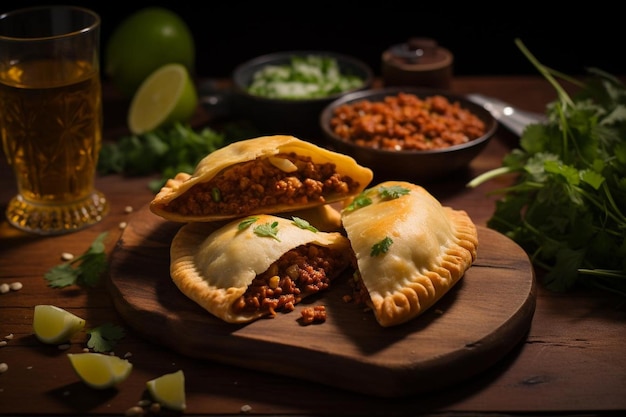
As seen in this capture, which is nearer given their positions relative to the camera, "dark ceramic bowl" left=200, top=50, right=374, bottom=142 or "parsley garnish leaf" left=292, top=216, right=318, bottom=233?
"parsley garnish leaf" left=292, top=216, right=318, bottom=233

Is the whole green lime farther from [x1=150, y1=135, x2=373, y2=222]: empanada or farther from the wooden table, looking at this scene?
the wooden table

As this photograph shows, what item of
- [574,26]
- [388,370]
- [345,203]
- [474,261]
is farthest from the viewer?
[574,26]

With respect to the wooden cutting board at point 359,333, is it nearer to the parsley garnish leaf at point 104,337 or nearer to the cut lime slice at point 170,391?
the parsley garnish leaf at point 104,337

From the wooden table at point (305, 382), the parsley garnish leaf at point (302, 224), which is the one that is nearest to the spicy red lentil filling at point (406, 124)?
the parsley garnish leaf at point (302, 224)

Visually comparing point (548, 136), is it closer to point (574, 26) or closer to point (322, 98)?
point (322, 98)

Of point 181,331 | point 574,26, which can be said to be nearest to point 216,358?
point 181,331

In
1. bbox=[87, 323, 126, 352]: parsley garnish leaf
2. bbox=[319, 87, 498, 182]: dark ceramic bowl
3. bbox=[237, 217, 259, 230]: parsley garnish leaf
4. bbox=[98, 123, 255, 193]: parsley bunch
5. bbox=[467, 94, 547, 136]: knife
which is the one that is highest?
bbox=[237, 217, 259, 230]: parsley garnish leaf

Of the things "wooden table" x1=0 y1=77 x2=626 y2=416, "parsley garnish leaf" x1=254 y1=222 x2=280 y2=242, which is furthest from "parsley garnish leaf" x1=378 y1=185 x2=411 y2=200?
"wooden table" x1=0 y1=77 x2=626 y2=416
